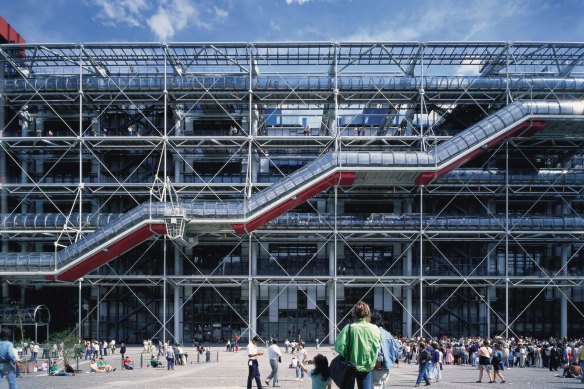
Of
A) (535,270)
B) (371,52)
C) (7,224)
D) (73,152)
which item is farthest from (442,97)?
(7,224)

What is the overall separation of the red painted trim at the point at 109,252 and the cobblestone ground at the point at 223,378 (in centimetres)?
567

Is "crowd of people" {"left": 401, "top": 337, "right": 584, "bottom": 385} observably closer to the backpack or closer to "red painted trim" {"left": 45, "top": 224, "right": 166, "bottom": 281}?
the backpack

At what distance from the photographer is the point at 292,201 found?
28031 millimetres

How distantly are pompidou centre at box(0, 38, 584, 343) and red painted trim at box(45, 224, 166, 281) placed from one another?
2.33ft

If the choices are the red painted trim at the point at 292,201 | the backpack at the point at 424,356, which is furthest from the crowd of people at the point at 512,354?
the red painted trim at the point at 292,201

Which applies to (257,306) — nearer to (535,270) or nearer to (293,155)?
(293,155)

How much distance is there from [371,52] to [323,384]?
84.9ft

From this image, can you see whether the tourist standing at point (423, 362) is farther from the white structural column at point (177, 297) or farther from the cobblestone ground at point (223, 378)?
the white structural column at point (177, 297)

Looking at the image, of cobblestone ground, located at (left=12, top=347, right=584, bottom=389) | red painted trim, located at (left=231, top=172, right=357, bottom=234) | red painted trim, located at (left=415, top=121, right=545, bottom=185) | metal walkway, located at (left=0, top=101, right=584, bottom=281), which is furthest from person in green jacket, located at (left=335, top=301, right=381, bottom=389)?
red painted trim, located at (left=415, top=121, right=545, bottom=185)

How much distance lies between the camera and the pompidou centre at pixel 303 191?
97.9 ft

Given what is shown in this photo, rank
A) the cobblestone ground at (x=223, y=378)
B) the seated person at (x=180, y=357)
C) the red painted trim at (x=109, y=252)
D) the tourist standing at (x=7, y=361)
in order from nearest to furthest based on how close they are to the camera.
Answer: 1. the tourist standing at (x=7, y=361)
2. the cobblestone ground at (x=223, y=378)
3. the seated person at (x=180, y=357)
4. the red painted trim at (x=109, y=252)

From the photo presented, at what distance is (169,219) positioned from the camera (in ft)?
87.6

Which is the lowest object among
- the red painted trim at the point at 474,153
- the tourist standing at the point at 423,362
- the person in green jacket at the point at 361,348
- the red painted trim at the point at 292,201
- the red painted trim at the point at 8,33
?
the tourist standing at the point at 423,362

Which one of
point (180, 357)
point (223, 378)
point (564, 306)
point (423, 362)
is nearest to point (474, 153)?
point (564, 306)
